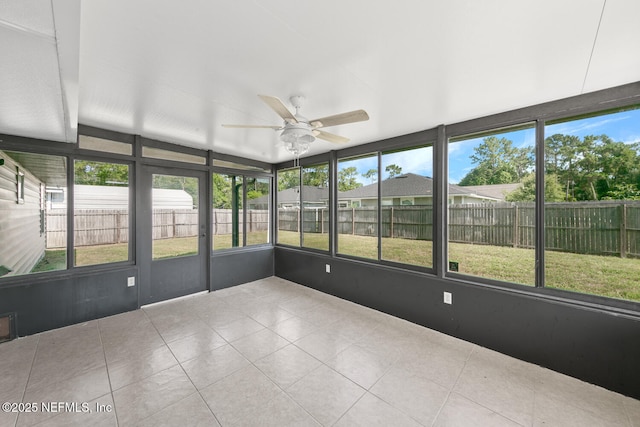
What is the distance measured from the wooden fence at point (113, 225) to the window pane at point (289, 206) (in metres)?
1.10

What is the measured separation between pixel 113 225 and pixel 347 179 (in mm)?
3500

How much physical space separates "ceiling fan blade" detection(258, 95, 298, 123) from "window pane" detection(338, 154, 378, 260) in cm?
200

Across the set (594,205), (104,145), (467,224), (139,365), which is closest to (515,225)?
(467,224)

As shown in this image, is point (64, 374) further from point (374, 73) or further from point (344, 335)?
point (374, 73)

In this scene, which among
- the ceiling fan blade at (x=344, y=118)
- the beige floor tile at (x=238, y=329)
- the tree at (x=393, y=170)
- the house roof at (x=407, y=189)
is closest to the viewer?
the ceiling fan blade at (x=344, y=118)

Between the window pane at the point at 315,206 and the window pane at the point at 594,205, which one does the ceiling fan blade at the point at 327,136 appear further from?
the window pane at the point at 594,205

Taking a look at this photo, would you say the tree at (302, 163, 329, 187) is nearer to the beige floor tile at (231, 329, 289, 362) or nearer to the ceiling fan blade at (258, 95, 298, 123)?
the ceiling fan blade at (258, 95, 298, 123)

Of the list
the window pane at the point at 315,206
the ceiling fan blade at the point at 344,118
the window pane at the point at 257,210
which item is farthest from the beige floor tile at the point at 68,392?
the window pane at the point at 315,206

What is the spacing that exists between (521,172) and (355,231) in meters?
2.30

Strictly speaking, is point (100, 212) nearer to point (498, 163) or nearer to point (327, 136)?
point (327, 136)

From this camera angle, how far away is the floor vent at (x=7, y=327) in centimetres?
260

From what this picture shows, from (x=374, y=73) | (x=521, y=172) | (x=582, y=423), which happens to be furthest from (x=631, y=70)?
(x=582, y=423)

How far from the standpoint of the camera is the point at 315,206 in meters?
4.68

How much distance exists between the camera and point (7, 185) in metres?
2.71
